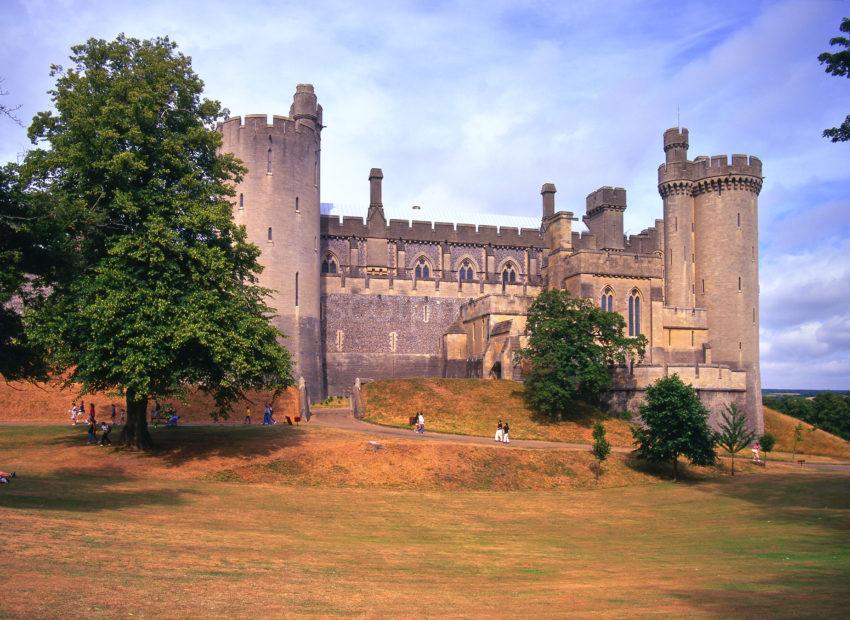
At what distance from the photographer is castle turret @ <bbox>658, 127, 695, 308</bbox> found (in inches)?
2435

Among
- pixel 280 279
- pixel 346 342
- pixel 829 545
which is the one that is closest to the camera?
pixel 829 545

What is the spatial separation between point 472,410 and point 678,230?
1049 inches

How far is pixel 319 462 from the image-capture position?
3119 cm

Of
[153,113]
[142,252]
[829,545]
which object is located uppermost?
[153,113]

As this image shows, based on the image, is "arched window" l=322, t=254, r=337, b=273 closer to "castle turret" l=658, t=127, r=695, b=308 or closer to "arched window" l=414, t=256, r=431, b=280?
"arched window" l=414, t=256, r=431, b=280

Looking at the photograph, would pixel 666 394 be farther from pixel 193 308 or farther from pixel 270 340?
pixel 193 308

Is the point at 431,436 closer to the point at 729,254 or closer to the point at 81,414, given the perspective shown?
the point at 81,414

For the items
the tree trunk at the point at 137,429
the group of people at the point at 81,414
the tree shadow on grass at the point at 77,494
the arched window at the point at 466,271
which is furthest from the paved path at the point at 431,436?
the arched window at the point at 466,271

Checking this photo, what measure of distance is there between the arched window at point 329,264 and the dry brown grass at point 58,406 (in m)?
18.4

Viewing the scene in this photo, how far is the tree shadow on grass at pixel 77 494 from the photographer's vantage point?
20062 mm

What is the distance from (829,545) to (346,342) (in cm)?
4201

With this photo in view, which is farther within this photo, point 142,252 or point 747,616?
point 142,252

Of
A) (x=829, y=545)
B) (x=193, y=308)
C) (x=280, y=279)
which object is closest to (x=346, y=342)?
(x=280, y=279)

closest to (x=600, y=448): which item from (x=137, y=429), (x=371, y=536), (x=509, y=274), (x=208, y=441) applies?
(x=371, y=536)
